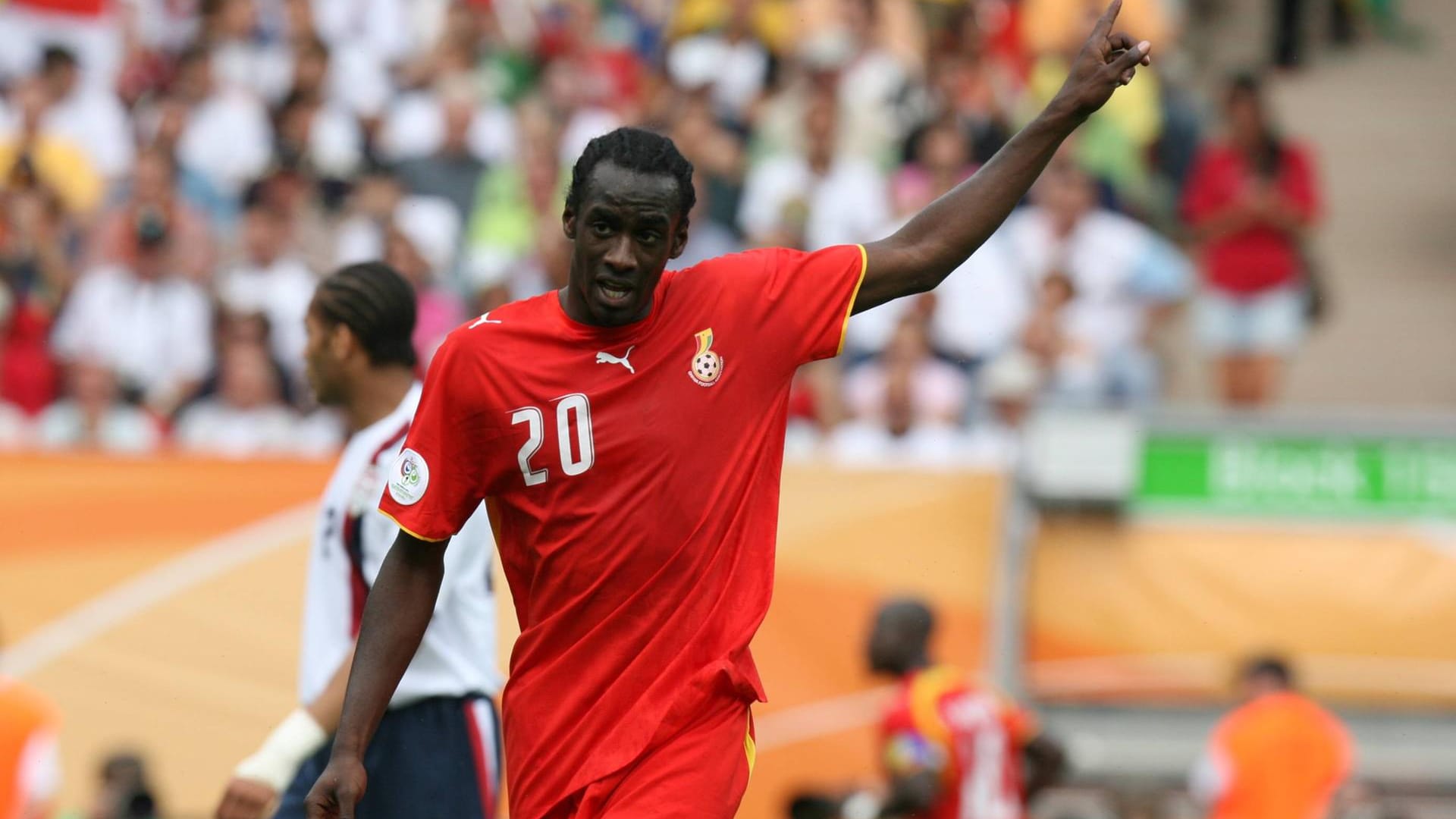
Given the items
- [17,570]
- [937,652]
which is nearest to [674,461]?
[937,652]

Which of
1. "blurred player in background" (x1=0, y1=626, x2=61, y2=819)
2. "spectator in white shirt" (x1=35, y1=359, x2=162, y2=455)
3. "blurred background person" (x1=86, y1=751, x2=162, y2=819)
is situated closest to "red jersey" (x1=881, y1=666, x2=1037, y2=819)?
"blurred player in background" (x1=0, y1=626, x2=61, y2=819)

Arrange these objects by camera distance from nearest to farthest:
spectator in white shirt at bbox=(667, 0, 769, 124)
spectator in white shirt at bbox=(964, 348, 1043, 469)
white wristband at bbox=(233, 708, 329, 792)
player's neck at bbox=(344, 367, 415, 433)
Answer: white wristband at bbox=(233, 708, 329, 792) → player's neck at bbox=(344, 367, 415, 433) → spectator in white shirt at bbox=(964, 348, 1043, 469) → spectator in white shirt at bbox=(667, 0, 769, 124)

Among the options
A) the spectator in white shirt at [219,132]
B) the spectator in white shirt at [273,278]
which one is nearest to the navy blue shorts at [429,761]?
the spectator in white shirt at [273,278]

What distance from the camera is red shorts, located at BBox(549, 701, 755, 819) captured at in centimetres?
472

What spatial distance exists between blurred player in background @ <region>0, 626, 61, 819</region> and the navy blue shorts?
2.36 meters

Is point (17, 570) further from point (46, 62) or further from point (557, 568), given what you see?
point (557, 568)

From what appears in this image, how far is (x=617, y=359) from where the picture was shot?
4871mm

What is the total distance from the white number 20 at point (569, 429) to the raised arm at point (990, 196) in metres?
0.65

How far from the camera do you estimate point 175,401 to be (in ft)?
41.3

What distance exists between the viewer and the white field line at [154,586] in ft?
37.9

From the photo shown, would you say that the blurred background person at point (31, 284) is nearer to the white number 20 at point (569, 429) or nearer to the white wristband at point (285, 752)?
the white wristband at point (285, 752)

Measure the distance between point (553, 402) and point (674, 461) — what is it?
29 cm

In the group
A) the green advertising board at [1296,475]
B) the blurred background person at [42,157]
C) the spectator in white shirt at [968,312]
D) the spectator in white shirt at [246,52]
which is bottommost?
the green advertising board at [1296,475]

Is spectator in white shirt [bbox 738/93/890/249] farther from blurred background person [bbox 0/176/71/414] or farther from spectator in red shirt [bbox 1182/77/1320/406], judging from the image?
blurred background person [bbox 0/176/71/414]
